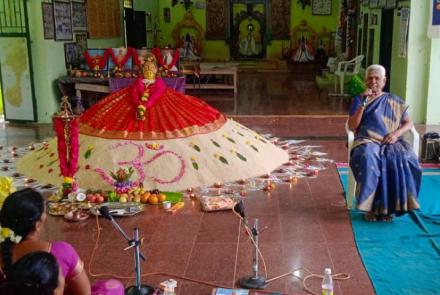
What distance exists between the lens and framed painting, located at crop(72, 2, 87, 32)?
10328 mm

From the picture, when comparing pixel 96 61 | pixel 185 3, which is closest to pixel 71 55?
pixel 96 61

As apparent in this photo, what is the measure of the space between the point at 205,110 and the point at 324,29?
1305 cm

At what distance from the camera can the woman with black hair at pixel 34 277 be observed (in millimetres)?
1852

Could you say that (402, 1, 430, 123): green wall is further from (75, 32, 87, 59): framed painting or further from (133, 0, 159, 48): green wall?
(133, 0, 159, 48): green wall

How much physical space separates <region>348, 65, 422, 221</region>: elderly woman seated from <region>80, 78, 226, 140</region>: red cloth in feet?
6.91

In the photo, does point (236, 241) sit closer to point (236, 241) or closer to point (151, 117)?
point (236, 241)

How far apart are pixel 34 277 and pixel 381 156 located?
11.0 feet

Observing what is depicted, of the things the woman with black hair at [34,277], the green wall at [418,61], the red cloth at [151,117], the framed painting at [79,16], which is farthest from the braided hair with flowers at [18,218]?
the framed painting at [79,16]

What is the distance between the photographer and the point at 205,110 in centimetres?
665

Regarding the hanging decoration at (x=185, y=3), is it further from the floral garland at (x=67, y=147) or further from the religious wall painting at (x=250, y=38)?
the floral garland at (x=67, y=147)

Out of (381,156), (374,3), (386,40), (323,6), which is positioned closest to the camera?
(381,156)

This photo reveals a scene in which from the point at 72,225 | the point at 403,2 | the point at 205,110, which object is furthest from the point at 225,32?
the point at 72,225

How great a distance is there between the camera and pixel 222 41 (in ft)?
62.7

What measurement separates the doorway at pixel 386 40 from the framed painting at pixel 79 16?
5781 mm
